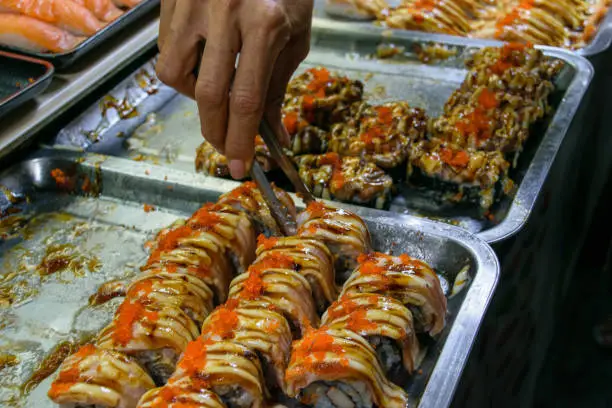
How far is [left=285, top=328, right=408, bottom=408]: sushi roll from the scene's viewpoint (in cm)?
187

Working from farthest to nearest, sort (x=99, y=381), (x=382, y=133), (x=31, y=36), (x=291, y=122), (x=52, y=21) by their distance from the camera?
(x=52, y=21)
(x=31, y=36)
(x=291, y=122)
(x=382, y=133)
(x=99, y=381)

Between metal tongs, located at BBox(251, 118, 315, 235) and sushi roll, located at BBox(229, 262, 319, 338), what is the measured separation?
0.37 meters

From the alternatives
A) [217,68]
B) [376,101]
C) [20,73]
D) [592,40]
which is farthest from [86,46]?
[592,40]

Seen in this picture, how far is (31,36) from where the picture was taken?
4.17 metres

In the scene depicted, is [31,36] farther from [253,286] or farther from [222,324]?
[222,324]

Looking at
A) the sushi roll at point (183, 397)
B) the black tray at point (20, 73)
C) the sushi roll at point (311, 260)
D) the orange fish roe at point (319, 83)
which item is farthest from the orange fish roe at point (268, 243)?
the black tray at point (20, 73)

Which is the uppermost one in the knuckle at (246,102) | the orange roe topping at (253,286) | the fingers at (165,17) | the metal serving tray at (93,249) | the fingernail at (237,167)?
the fingers at (165,17)

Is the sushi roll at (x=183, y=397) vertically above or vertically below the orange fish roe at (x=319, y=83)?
below

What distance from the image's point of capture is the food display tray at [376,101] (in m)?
3.09

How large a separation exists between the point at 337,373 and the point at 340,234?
0.67 metres

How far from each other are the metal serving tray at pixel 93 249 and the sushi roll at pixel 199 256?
0.42 m

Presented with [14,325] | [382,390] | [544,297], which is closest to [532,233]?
[544,297]

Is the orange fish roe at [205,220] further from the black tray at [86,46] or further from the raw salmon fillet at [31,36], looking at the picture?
the raw salmon fillet at [31,36]

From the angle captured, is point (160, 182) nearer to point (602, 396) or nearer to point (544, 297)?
point (544, 297)
